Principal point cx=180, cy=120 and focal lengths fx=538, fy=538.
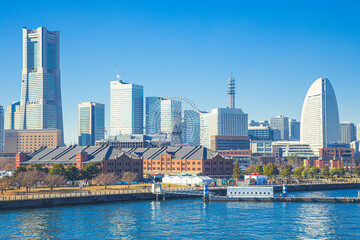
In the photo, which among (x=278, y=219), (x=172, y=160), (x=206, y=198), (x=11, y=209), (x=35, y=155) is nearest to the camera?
(x=278, y=219)

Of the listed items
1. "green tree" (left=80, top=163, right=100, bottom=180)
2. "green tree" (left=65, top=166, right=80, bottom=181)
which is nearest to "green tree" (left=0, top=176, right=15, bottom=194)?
"green tree" (left=65, top=166, right=80, bottom=181)

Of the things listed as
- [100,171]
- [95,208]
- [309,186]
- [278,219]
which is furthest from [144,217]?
[309,186]

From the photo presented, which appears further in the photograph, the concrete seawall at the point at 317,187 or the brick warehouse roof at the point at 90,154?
the brick warehouse roof at the point at 90,154

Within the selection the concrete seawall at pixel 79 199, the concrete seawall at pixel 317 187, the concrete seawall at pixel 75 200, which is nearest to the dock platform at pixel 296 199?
the concrete seawall at pixel 79 199

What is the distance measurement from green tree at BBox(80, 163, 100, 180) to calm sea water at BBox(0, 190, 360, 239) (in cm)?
3513

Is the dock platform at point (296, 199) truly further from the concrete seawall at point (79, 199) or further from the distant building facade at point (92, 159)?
the distant building facade at point (92, 159)

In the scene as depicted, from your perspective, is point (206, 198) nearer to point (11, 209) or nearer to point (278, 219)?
point (278, 219)

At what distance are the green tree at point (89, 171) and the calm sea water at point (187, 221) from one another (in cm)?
3513

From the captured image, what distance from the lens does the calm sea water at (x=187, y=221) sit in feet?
268

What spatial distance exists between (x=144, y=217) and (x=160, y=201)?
27.3 m

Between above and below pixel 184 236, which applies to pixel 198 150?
above

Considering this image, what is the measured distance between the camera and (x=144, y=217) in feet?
324

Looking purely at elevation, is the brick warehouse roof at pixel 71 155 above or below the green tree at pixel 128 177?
above

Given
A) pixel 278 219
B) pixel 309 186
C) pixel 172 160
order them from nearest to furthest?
pixel 278 219
pixel 309 186
pixel 172 160
